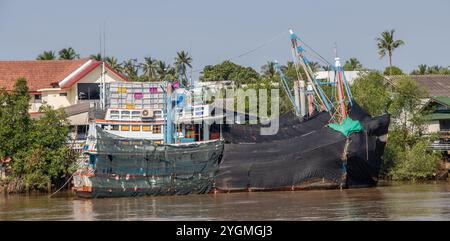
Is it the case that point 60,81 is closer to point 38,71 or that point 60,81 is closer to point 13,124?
point 38,71

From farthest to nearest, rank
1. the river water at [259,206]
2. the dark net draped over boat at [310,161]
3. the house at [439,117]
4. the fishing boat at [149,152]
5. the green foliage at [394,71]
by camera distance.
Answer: the green foliage at [394,71], the house at [439,117], the fishing boat at [149,152], the dark net draped over boat at [310,161], the river water at [259,206]

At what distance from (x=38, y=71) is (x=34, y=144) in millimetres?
15454

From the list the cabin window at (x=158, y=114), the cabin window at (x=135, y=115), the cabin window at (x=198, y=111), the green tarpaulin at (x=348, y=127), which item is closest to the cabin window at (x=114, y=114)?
the cabin window at (x=135, y=115)

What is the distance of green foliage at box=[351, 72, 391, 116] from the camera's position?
52875mm

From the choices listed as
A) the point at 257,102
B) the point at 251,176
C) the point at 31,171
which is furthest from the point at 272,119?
the point at 31,171

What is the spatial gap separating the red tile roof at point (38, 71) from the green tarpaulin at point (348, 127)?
2441 centimetres

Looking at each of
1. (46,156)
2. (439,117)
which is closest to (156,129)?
(46,156)

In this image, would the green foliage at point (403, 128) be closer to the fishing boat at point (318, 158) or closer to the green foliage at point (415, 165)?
the green foliage at point (415, 165)

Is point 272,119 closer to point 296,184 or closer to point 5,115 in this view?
point 296,184

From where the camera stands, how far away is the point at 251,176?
141 feet

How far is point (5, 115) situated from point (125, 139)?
10.6m

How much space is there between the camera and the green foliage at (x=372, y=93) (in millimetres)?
52875

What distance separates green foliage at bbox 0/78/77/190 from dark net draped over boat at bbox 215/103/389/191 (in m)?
10.4

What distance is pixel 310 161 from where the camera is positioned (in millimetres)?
42281
